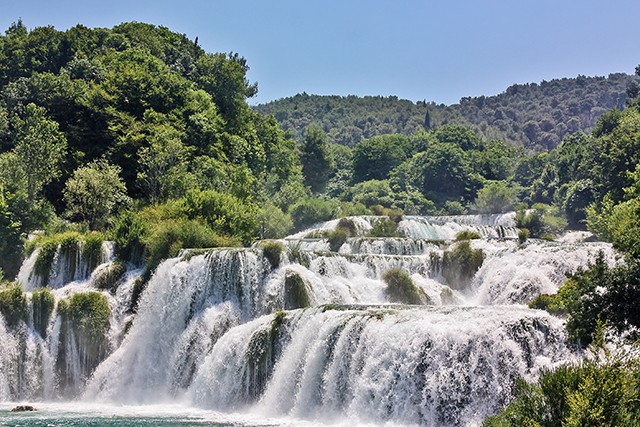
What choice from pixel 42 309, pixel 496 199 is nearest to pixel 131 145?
pixel 42 309

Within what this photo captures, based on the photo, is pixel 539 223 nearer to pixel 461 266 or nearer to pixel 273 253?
pixel 461 266

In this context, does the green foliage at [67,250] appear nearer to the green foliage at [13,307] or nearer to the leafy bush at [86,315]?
the leafy bush at [86,315]

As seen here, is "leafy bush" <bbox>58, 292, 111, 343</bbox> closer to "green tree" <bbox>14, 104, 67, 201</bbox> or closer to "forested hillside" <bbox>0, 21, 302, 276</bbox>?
"forested hillside" <bbox>0, 21, 302, 276</bbox>

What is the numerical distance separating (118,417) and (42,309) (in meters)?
9.19

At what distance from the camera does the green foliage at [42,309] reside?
3503cm

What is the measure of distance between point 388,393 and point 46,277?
71.1 feet

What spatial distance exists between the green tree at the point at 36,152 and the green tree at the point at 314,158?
58316 millimetres

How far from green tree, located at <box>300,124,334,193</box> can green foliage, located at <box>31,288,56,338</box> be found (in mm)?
72444

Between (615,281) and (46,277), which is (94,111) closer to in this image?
(46,277)

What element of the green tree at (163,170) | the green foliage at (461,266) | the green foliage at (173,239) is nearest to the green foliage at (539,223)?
the green foliage at (461,266)

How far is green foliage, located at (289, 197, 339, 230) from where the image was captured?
70.6 meters

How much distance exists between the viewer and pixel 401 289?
123 ft

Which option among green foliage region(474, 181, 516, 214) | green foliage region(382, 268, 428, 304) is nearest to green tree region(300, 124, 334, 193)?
green foliage region(474, 181, 516, 214)

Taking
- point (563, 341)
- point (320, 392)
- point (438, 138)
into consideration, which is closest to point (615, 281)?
point (563, 341)
